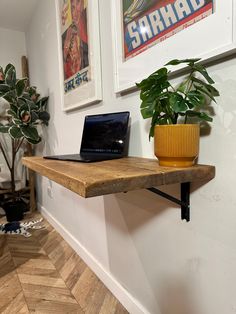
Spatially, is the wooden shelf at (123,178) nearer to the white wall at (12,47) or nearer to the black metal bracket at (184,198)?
the black metal bracket at (184,198)

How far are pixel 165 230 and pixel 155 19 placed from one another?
0.77m

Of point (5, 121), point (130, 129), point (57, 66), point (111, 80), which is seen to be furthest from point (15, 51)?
point (130, 129)

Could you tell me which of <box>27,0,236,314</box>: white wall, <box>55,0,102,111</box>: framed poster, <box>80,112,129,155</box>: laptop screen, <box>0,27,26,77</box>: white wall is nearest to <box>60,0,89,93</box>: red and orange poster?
<box>55,0,102,111</box>: framed poster

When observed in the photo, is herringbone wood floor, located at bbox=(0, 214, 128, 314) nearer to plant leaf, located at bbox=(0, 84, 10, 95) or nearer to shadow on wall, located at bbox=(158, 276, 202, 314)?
shadow on wall, located at bbox=(158, 276, 202, 314)

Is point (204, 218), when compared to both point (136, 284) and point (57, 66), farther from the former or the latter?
point (57, 66)

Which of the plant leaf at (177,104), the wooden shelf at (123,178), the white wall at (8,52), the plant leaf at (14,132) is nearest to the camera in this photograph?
the wooden shelf at (123,178)

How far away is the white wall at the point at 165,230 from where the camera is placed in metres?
0.69

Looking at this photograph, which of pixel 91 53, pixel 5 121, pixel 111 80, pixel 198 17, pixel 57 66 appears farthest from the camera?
pixel 5 121

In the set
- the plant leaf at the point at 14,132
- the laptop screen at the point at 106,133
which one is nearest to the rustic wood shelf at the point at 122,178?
the laptop screen at the point at 106,133

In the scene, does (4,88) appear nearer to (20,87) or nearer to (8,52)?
(20,87)

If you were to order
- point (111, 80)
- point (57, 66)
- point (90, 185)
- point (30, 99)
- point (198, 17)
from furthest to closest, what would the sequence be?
1. point (30, 99)
2. point (57, 66)
3. point (111, 80)
4. point (198, 17)
5. point (90, 185)

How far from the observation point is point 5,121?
8.45ft

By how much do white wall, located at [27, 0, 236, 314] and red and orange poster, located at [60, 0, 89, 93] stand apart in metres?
0.17

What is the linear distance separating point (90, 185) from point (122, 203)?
2.12ft
